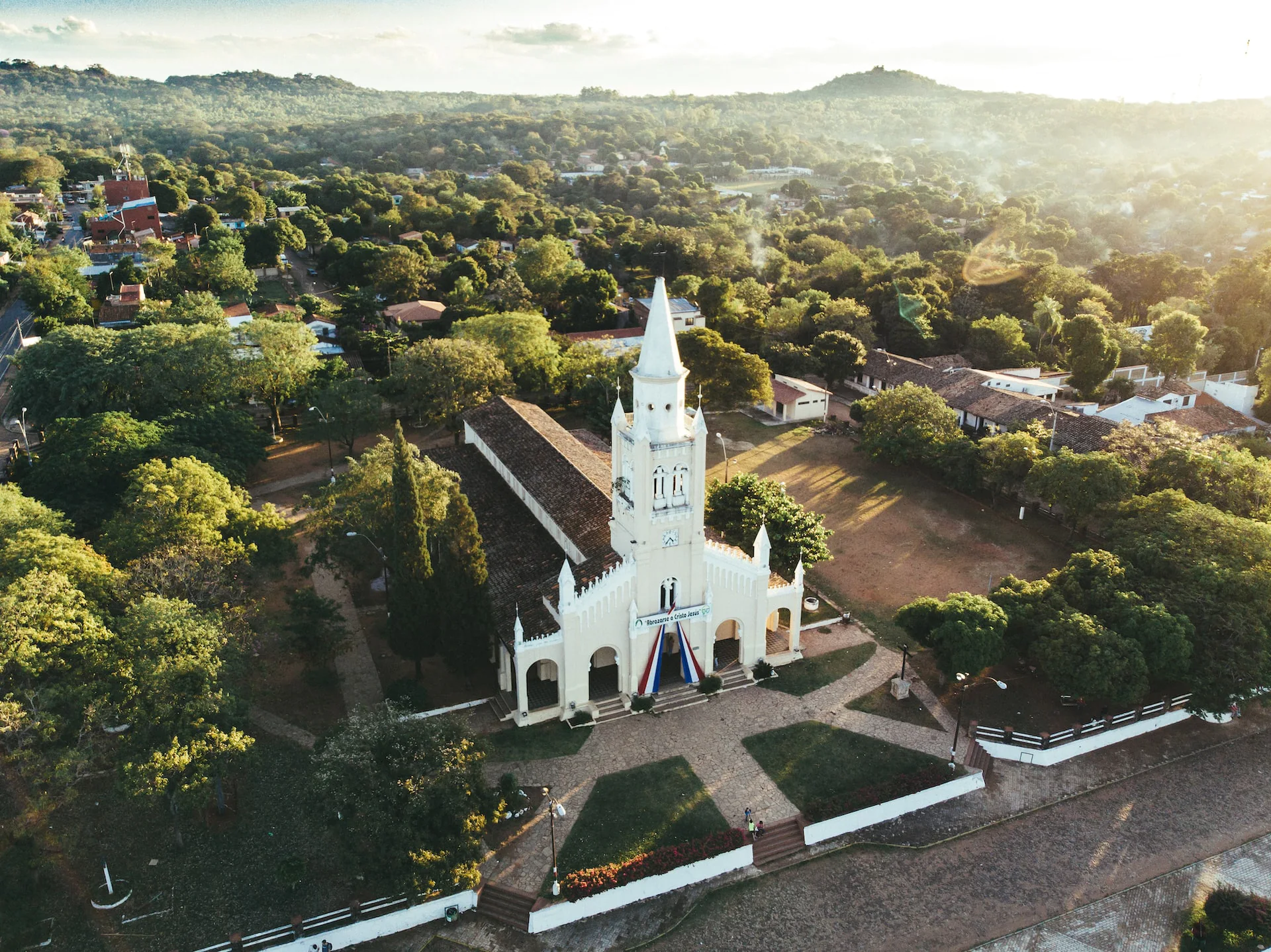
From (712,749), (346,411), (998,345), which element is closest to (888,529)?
(712,749)

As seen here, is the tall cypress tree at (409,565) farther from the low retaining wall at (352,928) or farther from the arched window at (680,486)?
the low retaining wall at (352,928)

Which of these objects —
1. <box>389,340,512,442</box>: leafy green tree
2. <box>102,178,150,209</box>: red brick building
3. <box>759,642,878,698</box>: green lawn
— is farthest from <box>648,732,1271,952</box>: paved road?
<box>102,178,150,209</box>: red brick building

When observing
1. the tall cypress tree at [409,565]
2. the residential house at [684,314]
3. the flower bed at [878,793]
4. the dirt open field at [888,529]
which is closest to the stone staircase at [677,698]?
the flower bed at [878,793]

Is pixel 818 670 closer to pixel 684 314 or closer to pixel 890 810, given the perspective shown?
pixel 890 810

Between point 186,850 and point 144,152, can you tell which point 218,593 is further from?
point 144,152

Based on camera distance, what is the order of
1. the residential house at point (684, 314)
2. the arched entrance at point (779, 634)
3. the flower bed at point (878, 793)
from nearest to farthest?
the flower bed at point (878, 793) < the arched entrance at point (779, 634) < the residential house at point (684, 314)

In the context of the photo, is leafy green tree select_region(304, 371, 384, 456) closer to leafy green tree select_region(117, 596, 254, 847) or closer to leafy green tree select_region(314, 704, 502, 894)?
leafy green tree select_region(117, 596, 254, 847)

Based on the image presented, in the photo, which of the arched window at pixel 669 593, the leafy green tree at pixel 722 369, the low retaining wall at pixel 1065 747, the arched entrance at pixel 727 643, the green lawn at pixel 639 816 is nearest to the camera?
the green lawn at pixel 639 816

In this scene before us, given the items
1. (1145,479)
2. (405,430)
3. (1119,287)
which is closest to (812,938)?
(1145,479)
